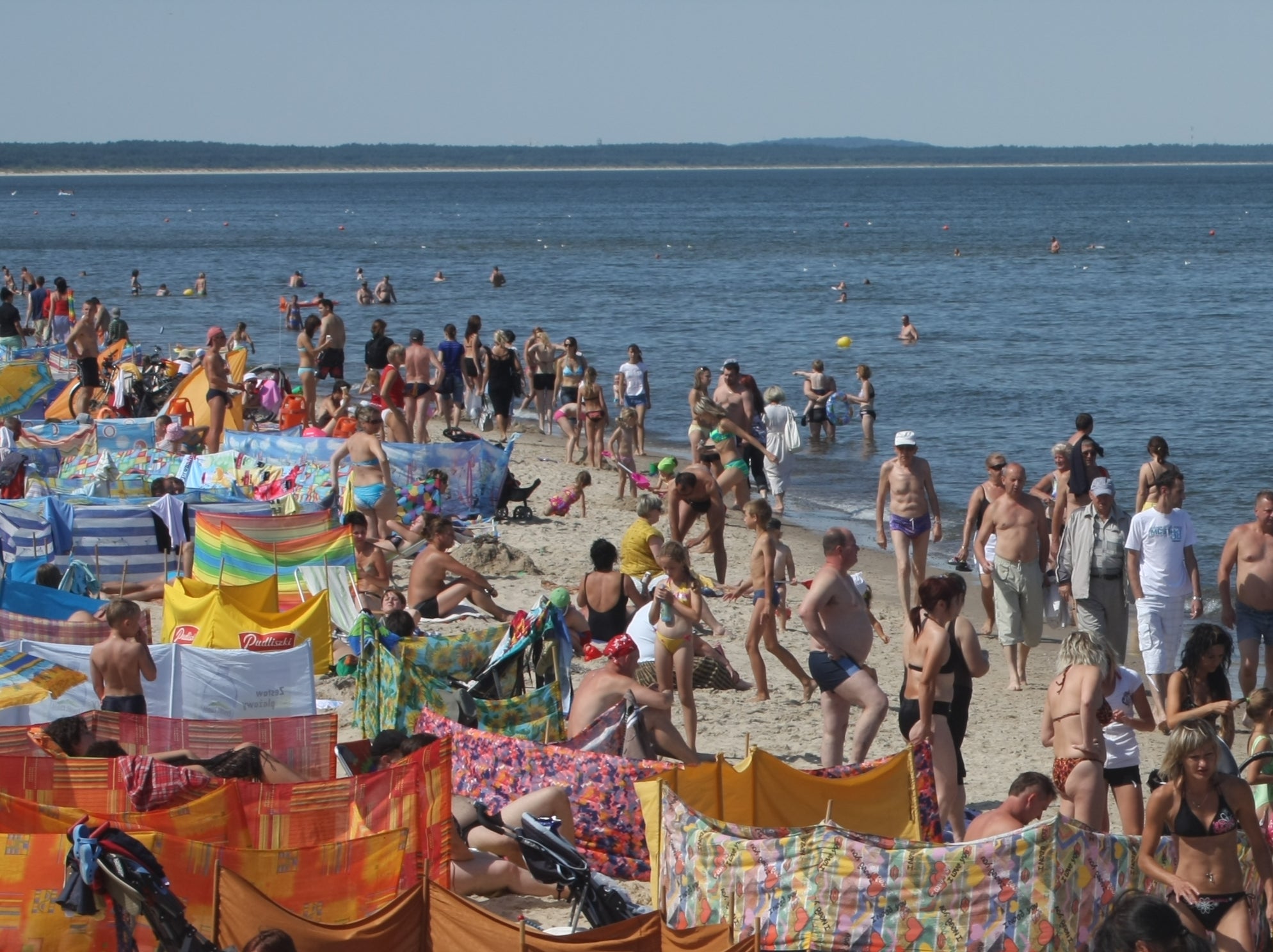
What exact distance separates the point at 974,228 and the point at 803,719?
86211 mm

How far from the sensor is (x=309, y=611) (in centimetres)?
938

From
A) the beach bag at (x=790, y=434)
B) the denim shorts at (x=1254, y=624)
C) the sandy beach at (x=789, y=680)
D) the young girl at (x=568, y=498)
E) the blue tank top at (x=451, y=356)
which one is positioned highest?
the blue tank top at (x=451, y=356)

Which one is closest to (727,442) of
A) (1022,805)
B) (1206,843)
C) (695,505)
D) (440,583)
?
(695,505)

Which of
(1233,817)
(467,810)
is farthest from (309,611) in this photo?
(1233,817)

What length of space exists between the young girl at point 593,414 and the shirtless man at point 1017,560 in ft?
28.0

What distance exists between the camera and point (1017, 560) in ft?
32.8

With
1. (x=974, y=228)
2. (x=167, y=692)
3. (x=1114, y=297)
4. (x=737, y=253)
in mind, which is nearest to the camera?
(x=167, y=692)

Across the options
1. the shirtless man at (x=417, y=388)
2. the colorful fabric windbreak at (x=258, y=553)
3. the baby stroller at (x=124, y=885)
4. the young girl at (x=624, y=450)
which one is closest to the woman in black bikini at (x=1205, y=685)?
the baby stroller at (x=124, y=885)

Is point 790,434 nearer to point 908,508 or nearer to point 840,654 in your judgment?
point 908,508

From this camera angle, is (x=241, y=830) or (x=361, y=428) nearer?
(x=241, y=830)

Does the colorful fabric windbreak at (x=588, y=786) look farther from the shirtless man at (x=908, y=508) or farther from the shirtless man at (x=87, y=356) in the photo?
the shirtless man at (x=87, y=356)

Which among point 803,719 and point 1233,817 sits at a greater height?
point 1233,817

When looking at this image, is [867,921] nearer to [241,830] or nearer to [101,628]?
[241,830]

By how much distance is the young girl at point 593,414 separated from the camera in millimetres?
18312
